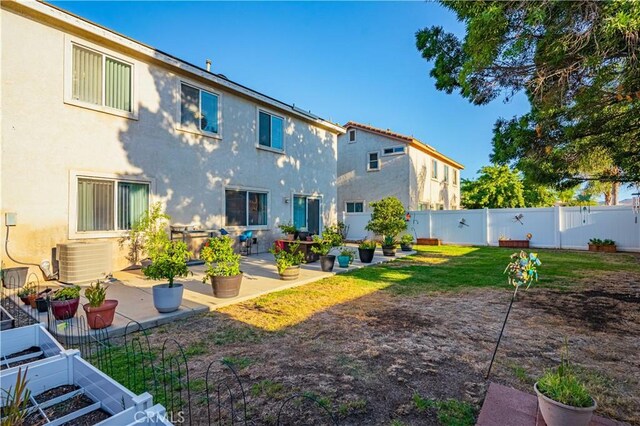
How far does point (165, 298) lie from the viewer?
4.93 m

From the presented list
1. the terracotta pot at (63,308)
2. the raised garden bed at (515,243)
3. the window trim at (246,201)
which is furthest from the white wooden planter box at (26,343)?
the raised garden bed at (515,243)

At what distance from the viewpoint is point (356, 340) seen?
13.5 ft

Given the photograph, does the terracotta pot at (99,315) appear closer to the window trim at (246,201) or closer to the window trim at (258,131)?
the window trim at (246,201)

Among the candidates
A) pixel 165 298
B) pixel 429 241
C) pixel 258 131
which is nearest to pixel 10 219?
pixel 165 298

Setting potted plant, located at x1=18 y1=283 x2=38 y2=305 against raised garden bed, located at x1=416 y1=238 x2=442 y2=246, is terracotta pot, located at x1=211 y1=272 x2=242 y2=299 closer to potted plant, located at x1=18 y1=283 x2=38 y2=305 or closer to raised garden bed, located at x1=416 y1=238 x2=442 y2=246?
potted plant, located at x1=18 y1=283 x2=38 y2=305

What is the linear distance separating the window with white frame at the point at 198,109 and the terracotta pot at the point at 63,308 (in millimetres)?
6372

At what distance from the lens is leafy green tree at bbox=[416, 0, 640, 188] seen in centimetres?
369

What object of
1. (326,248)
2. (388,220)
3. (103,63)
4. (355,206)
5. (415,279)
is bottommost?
(415,279)

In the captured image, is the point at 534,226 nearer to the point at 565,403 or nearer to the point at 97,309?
the point at 565,403

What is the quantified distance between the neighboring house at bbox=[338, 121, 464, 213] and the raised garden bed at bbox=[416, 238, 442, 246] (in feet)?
6.95

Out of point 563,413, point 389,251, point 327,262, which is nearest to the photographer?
point 563,413

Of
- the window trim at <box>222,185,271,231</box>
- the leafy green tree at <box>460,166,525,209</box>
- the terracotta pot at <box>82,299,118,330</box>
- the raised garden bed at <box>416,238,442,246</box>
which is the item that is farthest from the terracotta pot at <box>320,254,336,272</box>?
the leafy green tree at <box>460,166,525,209</box>

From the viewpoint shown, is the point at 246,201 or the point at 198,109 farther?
the point at 246,201

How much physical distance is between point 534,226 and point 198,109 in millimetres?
15568
